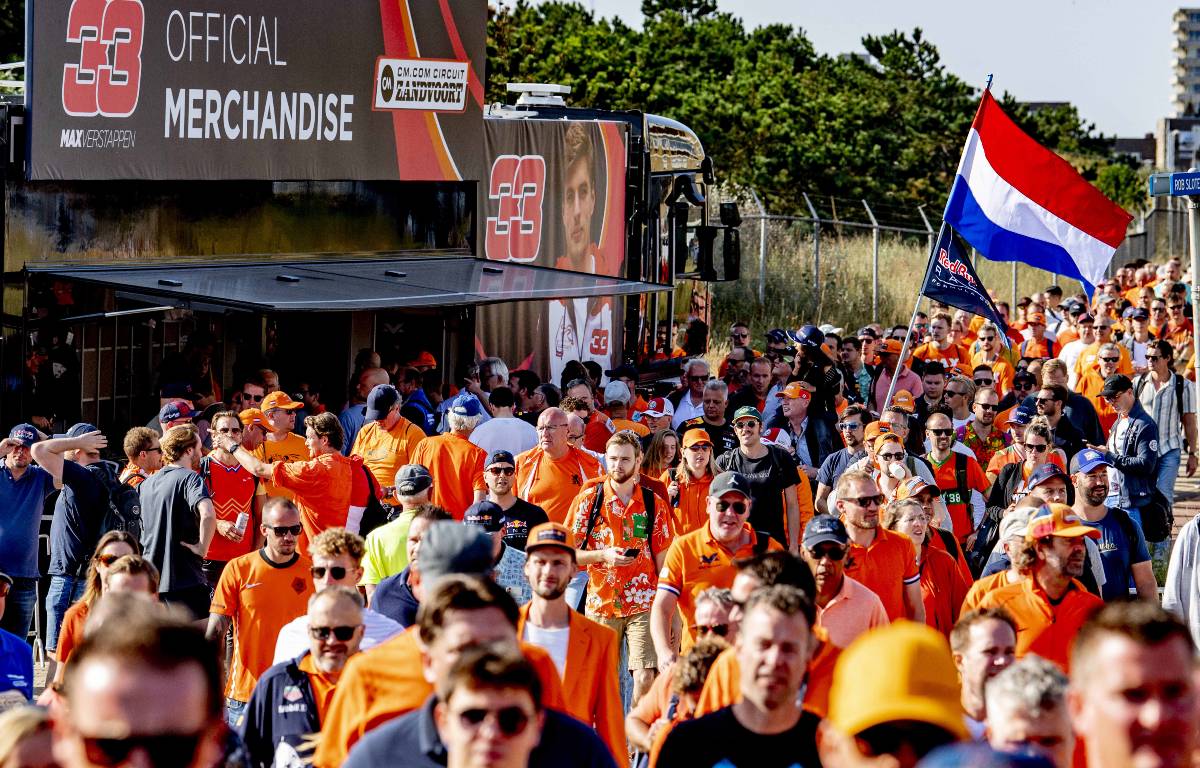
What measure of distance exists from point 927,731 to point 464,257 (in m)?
12.7

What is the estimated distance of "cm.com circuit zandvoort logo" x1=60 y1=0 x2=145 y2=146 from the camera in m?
12.2

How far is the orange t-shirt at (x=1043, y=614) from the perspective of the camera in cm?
754

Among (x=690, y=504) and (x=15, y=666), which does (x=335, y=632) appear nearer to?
(x=15, y=666)

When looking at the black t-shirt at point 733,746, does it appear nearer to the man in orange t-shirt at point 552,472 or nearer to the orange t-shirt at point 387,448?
the man in orange t-shirt at point 552,472

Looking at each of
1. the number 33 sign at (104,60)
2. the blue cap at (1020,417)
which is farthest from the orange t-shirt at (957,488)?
the number 33 sign at (104,60)

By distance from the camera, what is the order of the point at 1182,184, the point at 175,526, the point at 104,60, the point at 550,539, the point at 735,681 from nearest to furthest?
the point at 735,681, the point at 550,539, the point at 175,526, the point at 1182,184, the point at 104,60

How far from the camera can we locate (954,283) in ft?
48.8

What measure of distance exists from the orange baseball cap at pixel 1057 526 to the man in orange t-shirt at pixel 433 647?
2.79 metres

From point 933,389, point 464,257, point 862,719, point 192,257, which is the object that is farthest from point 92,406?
point 862,719

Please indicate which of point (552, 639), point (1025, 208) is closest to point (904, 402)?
point (1025, 208)

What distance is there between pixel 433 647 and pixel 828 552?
3124 mm

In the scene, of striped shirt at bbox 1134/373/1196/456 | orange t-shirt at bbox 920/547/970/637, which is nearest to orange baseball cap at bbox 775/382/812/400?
striped shirt at bbox 1134/373/1196/456

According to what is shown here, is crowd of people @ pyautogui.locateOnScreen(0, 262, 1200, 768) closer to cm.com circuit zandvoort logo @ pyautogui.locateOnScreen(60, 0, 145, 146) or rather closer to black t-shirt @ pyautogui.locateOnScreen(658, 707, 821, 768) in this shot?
black t-shirt @ pyautogui.locateOnScreen(658, 707, 821, 768)

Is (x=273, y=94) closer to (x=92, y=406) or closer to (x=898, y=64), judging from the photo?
(x=92, y=406)
